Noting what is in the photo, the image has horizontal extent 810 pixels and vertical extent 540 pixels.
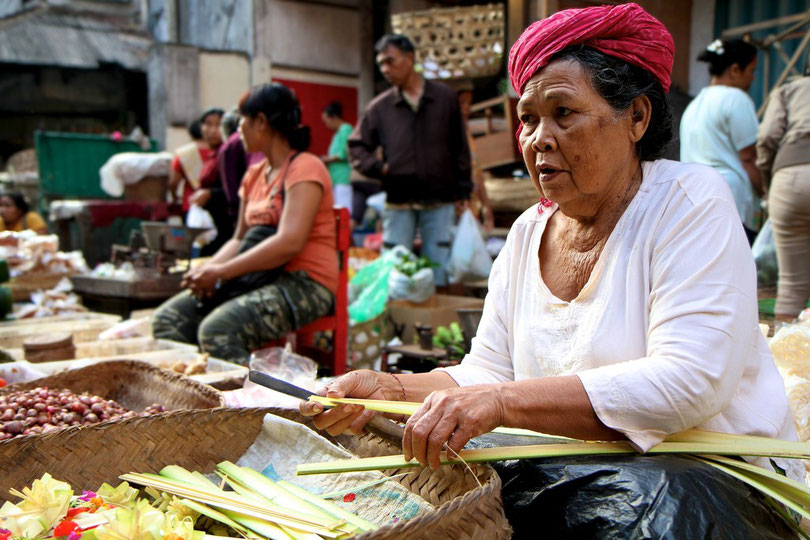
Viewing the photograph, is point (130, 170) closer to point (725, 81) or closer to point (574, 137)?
point (725, 81)

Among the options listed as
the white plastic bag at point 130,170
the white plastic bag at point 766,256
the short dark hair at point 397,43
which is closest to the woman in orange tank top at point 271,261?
the short dark hair at point 397,43

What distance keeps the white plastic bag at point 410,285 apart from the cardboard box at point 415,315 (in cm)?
6

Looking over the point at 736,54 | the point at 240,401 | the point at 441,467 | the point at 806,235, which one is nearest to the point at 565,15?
the point at 441,467

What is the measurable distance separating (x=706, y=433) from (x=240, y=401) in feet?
5.07

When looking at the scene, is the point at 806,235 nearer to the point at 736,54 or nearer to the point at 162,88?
the point at 736,54

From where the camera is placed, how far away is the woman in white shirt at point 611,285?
142 cm

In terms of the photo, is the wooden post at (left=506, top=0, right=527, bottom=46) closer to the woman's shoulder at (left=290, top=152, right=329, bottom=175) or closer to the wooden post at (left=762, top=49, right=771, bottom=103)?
the woman's shoulder at (left=290, top=152, right=329, bottom=175)

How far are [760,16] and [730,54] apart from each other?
2785 mm

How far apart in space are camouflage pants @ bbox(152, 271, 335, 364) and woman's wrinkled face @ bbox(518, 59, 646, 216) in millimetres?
2240

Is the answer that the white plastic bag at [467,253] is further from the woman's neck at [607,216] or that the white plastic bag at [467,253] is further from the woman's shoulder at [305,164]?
the woman's neck at [607,216]

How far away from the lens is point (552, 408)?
145cm

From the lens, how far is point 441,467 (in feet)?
5.19

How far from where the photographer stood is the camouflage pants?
362cm

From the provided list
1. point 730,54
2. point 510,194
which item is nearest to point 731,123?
point 730,54
